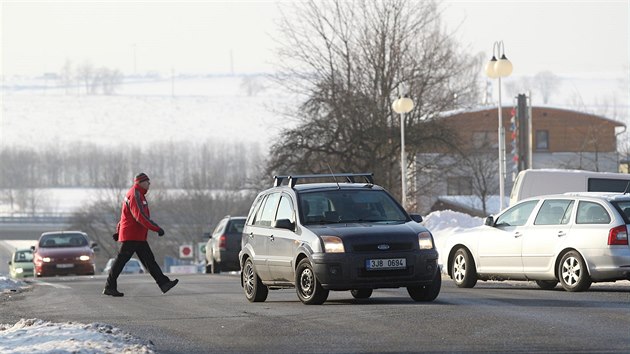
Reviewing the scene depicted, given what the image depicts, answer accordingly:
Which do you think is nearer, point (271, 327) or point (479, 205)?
point (271, 327)

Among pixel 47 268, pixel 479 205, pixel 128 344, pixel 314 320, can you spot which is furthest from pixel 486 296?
pixel 479 205

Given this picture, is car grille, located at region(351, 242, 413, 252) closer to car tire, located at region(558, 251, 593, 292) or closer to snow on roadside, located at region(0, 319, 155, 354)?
car tire, located at region(558, 251, 593, 292)

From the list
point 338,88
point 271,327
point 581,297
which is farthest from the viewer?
point 338,88

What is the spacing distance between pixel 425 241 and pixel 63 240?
26365mm

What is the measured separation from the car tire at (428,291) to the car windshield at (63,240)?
2499 centimetres

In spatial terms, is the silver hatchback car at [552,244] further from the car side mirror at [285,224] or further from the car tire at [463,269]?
the car side mirror at [285,224]

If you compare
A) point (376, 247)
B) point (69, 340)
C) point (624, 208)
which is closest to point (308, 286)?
point (376, 247)

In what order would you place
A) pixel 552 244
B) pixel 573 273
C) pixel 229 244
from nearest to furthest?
1. pixel 573 273
2. pixel 552 244
3. pixel 229 244

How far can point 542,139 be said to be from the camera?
10062cm

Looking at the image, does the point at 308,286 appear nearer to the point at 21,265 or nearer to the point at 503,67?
the point at 503,67

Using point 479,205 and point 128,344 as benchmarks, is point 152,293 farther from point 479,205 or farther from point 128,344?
point 479,205

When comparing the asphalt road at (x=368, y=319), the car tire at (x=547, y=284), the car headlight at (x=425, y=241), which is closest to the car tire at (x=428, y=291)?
the asphalt road at (x=368, y=319)

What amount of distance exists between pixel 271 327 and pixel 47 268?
86.2 ft

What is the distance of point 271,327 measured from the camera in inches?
544
